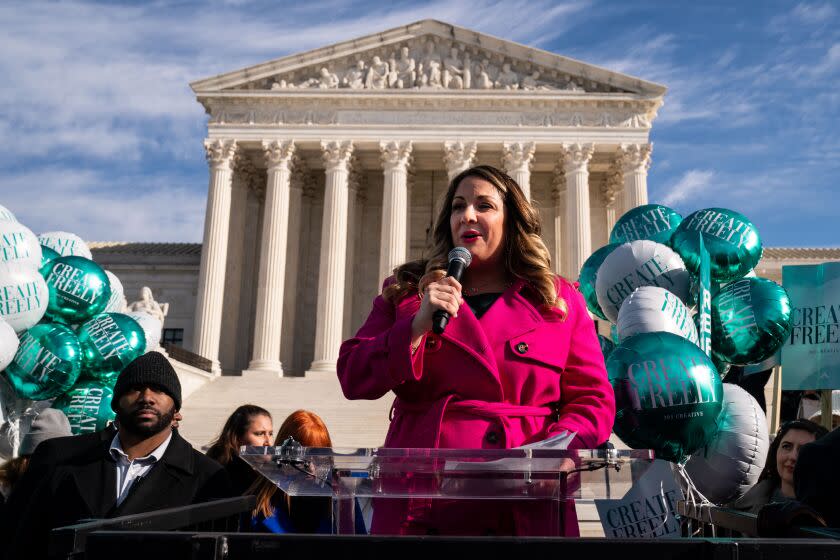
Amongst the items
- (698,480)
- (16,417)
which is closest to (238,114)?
(16,417)

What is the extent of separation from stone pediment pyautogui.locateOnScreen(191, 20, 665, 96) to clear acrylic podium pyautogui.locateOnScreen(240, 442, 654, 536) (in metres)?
37.4

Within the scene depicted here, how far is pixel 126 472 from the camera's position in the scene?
481 cm

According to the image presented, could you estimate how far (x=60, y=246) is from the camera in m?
13.1

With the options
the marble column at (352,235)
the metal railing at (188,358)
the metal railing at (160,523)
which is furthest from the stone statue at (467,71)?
the metal railing at (160,523)

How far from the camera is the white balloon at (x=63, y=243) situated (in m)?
13.1

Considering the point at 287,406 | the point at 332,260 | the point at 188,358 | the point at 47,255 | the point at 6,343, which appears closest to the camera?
the point at 6,343

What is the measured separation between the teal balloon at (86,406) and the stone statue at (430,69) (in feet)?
98.5

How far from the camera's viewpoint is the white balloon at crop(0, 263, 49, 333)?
1023cm

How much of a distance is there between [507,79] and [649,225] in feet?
100

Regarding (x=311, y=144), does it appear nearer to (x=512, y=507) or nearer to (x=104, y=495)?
(x=104, y=495)

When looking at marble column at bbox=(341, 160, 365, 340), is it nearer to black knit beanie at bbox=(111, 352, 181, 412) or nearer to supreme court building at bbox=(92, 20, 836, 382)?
supreme court building at bbox=(92, 20, 836, 382)

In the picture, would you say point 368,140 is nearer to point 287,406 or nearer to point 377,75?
point 377,75

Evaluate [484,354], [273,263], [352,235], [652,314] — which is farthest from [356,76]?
[484,354]

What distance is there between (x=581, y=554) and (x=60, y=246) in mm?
13400
